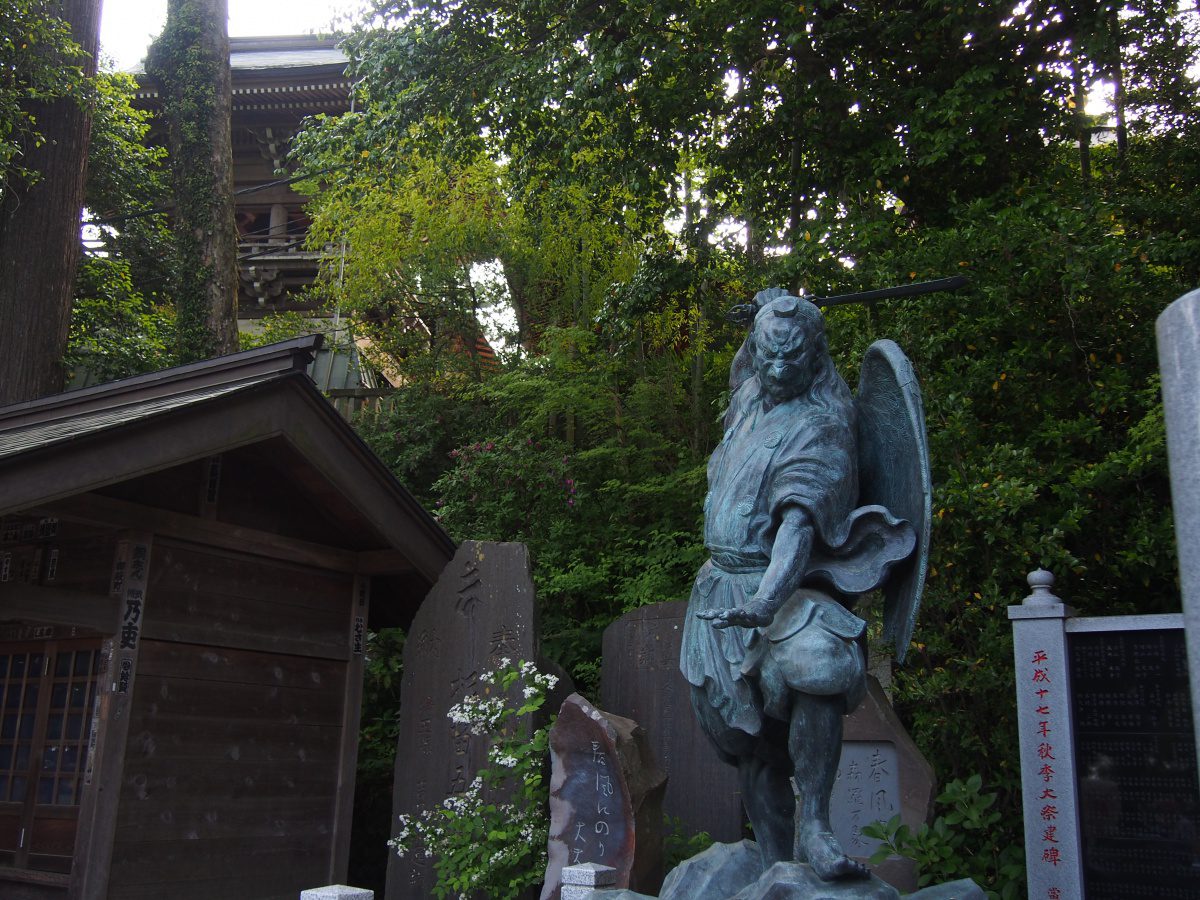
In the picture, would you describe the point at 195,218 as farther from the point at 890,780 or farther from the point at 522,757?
the point at 890,780

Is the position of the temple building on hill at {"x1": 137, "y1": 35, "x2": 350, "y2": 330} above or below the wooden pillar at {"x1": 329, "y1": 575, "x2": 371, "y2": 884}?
above

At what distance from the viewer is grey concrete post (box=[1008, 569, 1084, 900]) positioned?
5293mm

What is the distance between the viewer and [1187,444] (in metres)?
1.72

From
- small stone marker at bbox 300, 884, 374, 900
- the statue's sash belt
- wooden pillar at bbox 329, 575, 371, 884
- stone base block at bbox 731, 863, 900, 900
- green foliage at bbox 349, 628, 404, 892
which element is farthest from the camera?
green foliage at bbox 349, 628, 404, 892

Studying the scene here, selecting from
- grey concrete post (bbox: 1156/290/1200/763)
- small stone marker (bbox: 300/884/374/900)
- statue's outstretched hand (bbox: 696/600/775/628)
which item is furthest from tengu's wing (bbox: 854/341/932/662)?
small stone marker (bbox: 300/884/374/900)

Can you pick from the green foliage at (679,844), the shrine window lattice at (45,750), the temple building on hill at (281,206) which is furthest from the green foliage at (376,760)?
the temple building on hill at (281,206)

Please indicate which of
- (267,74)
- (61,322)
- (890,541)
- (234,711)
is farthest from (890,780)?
(267,74)

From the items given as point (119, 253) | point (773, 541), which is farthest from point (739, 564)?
point (119, 253)

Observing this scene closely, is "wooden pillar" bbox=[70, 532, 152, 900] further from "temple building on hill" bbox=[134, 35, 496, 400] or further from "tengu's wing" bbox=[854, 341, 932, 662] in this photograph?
"temple building on hill" bbox=[134, 35, 496, 400]

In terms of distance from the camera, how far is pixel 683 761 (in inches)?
272

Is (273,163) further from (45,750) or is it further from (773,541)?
(773,541)

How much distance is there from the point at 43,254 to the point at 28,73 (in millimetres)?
1803

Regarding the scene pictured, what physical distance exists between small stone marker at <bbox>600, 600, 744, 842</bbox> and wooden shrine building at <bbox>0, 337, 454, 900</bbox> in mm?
1521

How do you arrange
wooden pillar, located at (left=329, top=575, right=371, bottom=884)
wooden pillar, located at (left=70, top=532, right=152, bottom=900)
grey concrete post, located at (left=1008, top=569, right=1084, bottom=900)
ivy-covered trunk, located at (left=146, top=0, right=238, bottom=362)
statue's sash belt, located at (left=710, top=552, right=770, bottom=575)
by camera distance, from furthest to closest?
1. ivy-covered trunk, located at (left=146, top=0, right=238, bottom=362)
2. wooden pillar, located at (left=329, top=575, right=371, bottom=884)
3. wooden pillar, located at (left=70, top=532, right=152, bottom=900)
4. grey concrete post, located at (left=1008, top=569, right=1084, bottom=900)
5. statue's sash belt, located at (left=710, top=552, right=770, bottom=575)
